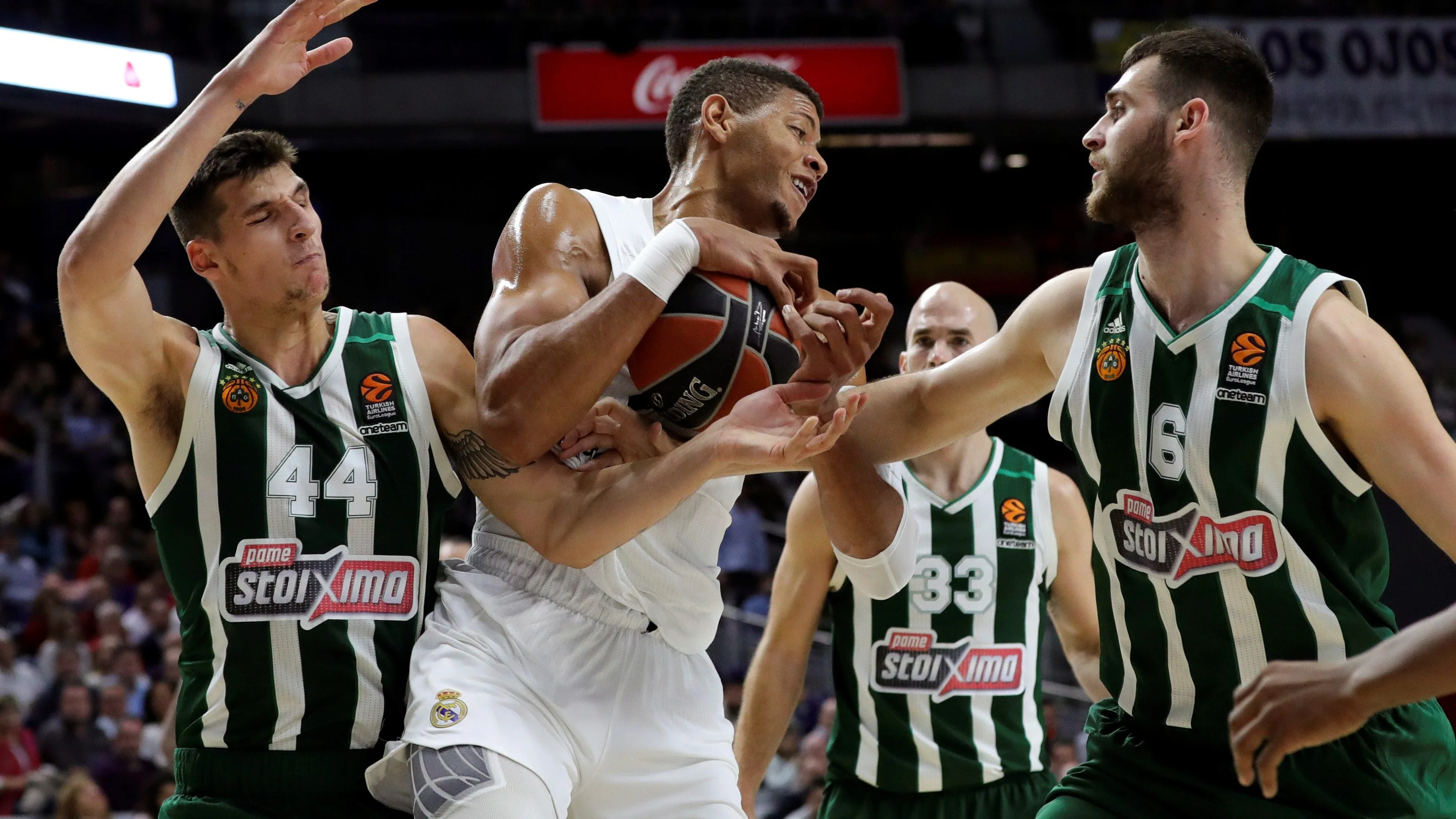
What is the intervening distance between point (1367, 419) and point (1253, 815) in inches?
32.6

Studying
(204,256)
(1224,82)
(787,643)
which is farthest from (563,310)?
(787,643)

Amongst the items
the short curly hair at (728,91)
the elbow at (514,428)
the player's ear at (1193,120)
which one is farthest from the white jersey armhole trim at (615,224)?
the player's ear at (1193,120)

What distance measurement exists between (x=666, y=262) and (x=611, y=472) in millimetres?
523

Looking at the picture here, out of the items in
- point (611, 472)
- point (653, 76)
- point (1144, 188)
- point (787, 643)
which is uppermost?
point (653, 76)

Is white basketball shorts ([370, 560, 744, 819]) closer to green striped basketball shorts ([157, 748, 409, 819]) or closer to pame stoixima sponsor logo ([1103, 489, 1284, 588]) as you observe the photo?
green striped basketball shorts ([157, 748, 409, 819])

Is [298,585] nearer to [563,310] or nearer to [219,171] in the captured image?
[563,310]

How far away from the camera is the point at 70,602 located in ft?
38.1

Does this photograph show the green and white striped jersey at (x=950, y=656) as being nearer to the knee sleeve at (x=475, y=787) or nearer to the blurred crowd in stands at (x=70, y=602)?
the knee sleeve at (x=475, y=787)

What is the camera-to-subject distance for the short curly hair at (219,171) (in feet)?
12.4

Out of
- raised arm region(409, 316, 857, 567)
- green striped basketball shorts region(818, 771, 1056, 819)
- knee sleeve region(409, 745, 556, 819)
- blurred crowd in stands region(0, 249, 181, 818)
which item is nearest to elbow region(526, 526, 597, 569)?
raised arm region(409, 316, 857, 567)

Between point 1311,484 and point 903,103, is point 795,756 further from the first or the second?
point 903,103

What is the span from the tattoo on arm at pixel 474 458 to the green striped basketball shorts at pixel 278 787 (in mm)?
711

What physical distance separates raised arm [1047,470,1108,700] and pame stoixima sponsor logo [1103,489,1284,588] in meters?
2.11

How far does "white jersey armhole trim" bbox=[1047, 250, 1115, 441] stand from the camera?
336cm
